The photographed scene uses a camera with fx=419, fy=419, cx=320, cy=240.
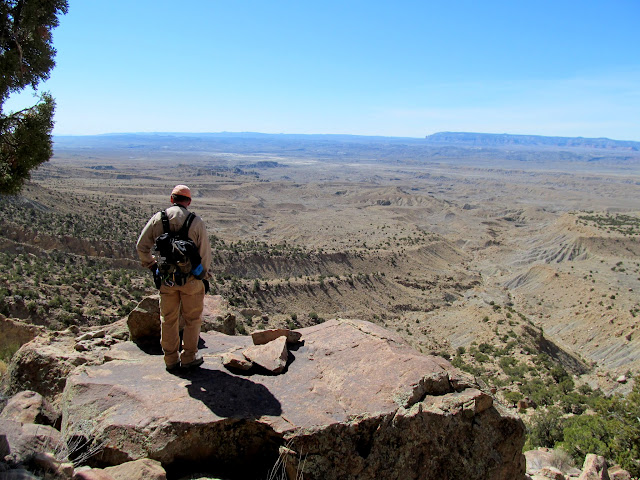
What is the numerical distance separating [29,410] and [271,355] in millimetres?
2895

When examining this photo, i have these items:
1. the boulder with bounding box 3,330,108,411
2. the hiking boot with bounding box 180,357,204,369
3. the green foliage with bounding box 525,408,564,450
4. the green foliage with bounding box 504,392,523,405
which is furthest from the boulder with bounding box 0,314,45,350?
the green foliage with bounding box 504,392,523,405

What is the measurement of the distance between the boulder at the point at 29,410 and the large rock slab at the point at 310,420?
8.4 inches

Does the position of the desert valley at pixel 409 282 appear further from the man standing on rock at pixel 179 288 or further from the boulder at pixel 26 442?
the boulder at pixel 26 442

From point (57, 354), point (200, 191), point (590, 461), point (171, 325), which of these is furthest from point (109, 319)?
point (200, 191)

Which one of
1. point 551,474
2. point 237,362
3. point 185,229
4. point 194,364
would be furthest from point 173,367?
point 551,474

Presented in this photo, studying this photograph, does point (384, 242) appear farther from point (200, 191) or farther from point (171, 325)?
point (200, 191)

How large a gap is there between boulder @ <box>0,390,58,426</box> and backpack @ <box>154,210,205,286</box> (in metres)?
1.95

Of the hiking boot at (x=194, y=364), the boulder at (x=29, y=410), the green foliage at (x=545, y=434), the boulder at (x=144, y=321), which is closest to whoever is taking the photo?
the boulder at (x=29, y=410)

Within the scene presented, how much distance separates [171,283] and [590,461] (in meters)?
7.65

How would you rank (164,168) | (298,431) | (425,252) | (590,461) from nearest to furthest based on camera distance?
(298,431)
(590,461)
(425,252)
(164,168)

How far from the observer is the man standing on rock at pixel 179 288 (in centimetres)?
556

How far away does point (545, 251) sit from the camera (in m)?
53.4

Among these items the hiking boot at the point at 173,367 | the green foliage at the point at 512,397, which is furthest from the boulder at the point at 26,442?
the green foliage at the point at 512,397

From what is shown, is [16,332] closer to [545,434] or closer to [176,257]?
[176,257]
